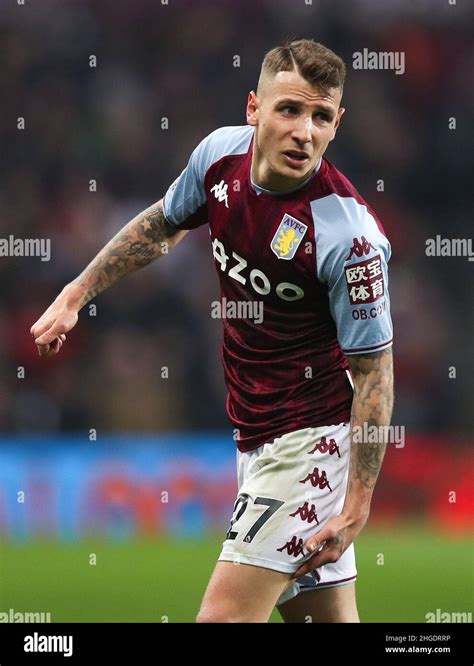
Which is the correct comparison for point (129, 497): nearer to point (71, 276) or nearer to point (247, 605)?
point (71, 276)

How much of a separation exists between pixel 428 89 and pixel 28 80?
3952 millimetres

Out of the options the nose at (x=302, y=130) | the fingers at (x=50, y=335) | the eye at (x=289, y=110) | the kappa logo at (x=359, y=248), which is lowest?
the fingers at (x=50, y=335)

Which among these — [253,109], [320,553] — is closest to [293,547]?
[320,553]

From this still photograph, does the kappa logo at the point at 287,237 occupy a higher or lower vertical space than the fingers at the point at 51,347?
higher

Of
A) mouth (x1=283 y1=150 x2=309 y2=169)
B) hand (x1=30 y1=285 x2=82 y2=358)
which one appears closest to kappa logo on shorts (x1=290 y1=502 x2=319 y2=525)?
hand (x1=30 y1=285 x2=82 y2=358)

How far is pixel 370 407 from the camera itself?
4250 mm

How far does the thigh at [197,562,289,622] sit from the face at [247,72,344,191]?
4.42 ft

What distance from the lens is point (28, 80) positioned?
40.0 feet

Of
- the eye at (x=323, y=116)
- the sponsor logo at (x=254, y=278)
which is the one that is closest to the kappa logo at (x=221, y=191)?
the sponsor logo at (x=254, y=278)

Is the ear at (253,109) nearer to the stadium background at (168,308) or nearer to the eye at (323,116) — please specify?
the eye at (323,116)

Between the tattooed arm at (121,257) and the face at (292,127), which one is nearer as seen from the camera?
the face at (292,127)

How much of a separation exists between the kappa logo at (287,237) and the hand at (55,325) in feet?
2.62

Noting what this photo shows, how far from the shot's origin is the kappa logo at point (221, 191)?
181 inches
